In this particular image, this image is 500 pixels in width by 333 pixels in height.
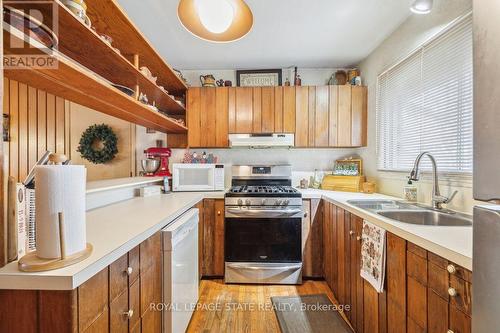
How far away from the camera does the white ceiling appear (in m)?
1.78

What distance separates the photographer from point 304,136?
2.73 metres

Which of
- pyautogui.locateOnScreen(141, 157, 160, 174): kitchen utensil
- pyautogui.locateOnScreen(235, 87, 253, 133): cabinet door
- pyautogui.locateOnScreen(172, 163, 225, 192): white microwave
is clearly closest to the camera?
pyautogui.locateOnScreen(172, 163, 225, 192): white microwave

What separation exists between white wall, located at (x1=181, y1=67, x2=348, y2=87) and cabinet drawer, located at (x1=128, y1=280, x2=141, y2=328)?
255 cm

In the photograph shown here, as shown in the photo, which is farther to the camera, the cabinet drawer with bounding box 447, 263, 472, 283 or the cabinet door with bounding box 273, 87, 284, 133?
the cabinet door with bounding box 273, 87, 284, 133

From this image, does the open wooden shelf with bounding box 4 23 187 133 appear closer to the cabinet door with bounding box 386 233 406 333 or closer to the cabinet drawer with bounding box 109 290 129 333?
the cabinet drawer with bounding box 109 290 129 333

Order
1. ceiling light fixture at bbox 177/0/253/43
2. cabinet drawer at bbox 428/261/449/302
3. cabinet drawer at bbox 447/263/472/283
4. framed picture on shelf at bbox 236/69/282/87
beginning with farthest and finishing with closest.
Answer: framed picture on shelf at bbox 236/69/282/87
ceiling light fixture at bbox 177/0/253/43
cabinet drawer at bbox 428/261/449/302
cabinet drawer at bbox 447/263/472/283

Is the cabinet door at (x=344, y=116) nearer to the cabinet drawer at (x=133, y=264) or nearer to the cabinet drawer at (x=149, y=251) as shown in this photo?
the cabinet drawer at (x=149, y=251)

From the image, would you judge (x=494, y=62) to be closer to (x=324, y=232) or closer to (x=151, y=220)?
(x=151, y=220)

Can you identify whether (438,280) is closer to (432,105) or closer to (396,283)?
(396,283)

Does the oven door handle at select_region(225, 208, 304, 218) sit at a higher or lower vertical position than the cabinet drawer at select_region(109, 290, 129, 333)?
higher

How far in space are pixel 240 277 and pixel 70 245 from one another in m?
1.86

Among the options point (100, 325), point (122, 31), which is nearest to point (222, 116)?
point (122, 31)

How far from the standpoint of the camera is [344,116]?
2717mm

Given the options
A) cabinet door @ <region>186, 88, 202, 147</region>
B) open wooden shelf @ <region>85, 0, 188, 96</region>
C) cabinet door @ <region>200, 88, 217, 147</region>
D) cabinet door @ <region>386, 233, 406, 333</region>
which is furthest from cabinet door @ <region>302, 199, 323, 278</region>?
open wooden shelf @ <region>85, 0, 188, 96</region>
